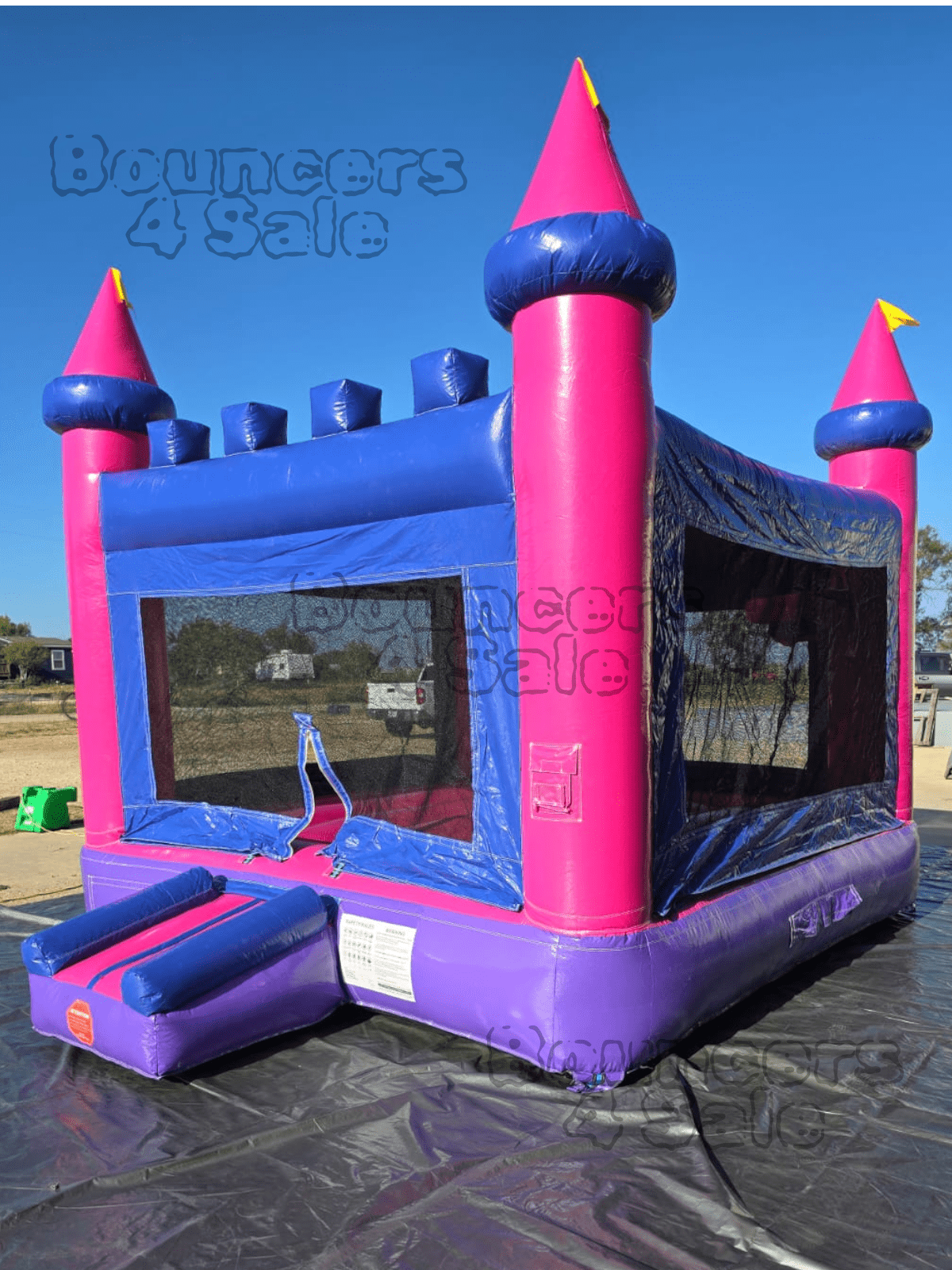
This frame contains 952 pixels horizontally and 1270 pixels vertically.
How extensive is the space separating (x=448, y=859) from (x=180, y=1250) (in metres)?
1.38

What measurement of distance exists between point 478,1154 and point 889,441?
12.2 ft

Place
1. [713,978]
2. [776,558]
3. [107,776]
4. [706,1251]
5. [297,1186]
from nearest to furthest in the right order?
[706,1251] → [297,1186] → [713,978] → [776,558] → [107,776]

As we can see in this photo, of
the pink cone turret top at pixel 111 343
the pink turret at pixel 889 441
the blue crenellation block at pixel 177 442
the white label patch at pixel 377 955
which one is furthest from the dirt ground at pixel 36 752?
the pink turret at pixel 889 441

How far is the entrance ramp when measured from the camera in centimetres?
277

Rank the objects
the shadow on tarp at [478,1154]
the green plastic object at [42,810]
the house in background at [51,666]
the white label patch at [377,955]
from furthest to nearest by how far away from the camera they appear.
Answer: the house in background at [51,666]
the green plastic object at [42,810]
the white label patch at [377,955]
the shadow on tarp at [478,1154]

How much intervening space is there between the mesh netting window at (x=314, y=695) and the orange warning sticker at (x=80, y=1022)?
1.16 m

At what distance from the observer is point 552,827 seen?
109 inches

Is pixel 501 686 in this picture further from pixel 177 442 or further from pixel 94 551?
pixel 94 551

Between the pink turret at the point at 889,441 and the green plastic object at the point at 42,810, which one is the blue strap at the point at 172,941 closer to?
the pink turret at the point at 889,441

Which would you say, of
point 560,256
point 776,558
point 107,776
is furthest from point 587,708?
point 107,776

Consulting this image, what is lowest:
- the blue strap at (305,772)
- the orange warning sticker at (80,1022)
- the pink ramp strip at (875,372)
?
the orange warning sticker at (80,1022)

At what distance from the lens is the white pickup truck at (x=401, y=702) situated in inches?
153

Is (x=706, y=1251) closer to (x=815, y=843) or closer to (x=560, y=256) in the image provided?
(x=815, y=843)

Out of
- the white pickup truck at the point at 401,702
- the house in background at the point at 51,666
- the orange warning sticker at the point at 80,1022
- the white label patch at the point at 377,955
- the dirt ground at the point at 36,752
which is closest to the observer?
the orange warning sticker at the point at 80,1022
